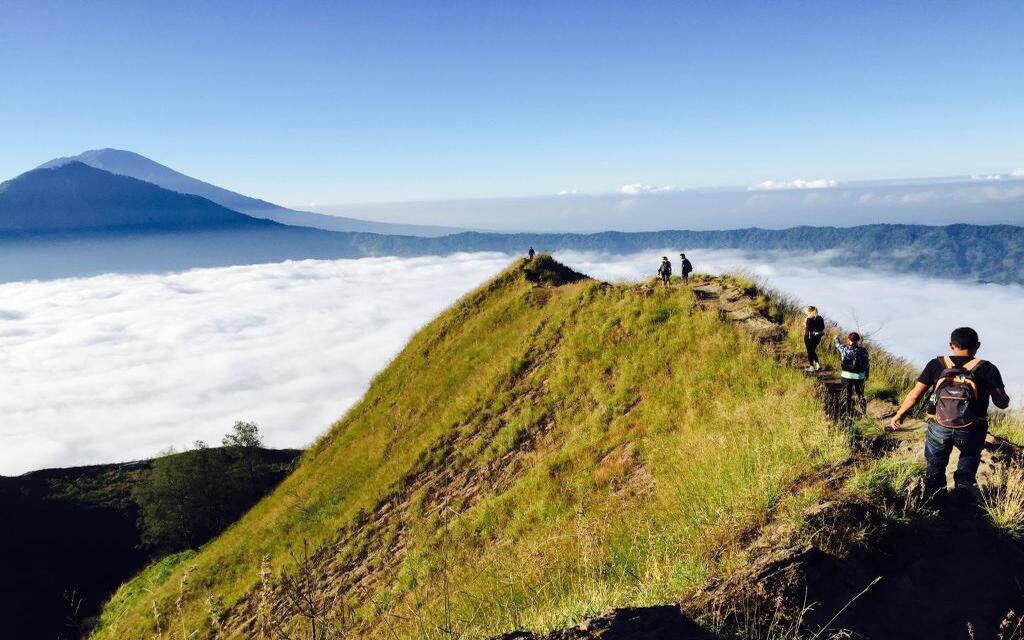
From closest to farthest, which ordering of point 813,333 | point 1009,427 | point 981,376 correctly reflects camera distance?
point 981,376 → point 1009,427 → point 813,333

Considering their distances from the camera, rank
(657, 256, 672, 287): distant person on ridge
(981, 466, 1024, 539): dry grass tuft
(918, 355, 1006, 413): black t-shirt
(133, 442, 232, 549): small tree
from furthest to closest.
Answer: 1. (133, 442, 232, 549): small tree
2. (657, 256, 672, 287): distant person on ridge
3. (918, 355, 1006, 413): black t-shirt
4. (981, 466, 1024, 539): dry grass tuft

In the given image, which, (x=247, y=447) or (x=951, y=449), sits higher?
(x=951, y=449)

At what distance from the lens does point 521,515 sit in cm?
1123

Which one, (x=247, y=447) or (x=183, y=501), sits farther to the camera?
(x=247, y=447)

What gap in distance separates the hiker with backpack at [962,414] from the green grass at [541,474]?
41.2 inches

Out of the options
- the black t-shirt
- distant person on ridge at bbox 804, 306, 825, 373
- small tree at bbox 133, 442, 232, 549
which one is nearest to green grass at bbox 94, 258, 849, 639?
distant person on ridge at bbox 804, 306, 825, 373

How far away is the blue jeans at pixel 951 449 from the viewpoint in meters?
5.90

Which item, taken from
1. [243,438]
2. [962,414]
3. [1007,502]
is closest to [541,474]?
[962,414]

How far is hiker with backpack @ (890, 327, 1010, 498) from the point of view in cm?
Answer: 594

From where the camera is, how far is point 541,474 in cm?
1238

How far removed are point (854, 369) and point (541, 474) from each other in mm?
7166

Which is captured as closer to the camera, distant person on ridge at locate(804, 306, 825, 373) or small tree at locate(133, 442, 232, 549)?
distant person on ridge at locate(804, 306, 825, 373)

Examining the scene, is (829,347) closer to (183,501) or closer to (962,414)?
(962,414)

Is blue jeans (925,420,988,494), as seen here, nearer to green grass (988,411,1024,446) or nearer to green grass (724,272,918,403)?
green grass (988,411,1024,446)
